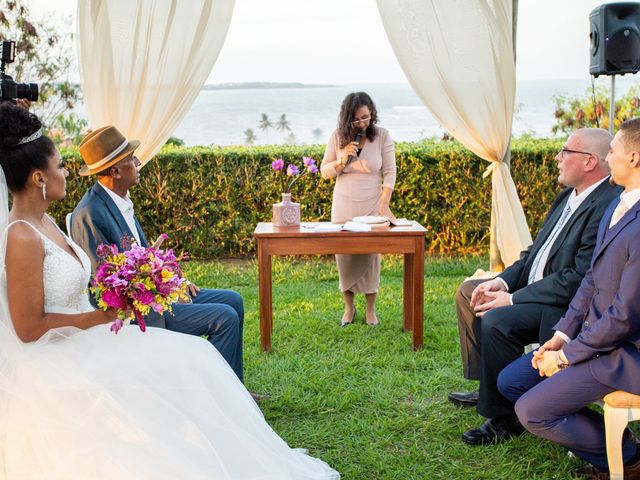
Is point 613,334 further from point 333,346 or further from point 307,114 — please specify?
point 307,114

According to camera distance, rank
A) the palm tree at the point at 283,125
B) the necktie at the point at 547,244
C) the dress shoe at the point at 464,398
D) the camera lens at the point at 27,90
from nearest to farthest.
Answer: the camera lens at the point at 27,90, the necktie at the point at 547,244, the dress shoe at the point at 464,398, the palm tree at the point at 283,125

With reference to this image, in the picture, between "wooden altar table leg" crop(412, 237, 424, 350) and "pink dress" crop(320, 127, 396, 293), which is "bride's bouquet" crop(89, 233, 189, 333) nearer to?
"wooden altar table leg" crop(412, 237, 424, 350)

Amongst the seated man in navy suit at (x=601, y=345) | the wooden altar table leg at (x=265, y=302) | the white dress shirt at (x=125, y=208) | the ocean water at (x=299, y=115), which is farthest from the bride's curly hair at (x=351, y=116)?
the ocean water at (x=299, y=115)

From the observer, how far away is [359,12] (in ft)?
82.0

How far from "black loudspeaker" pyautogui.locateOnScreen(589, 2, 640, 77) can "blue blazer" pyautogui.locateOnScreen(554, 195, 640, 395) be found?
A: 108 inches

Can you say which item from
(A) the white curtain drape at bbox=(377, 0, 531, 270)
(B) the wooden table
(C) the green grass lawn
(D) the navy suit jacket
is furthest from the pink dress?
(D) the navy suit jacket

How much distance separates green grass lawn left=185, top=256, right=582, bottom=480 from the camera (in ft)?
10.6

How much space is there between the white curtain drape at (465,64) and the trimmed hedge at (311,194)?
191 centimetres

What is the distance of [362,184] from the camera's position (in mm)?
5203

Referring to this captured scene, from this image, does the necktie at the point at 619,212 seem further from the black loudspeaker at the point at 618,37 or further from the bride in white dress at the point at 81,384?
the black loudspeaker at the point at 618,37

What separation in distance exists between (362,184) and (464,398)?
72.4 inches

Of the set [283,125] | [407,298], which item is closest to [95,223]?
[407,298]

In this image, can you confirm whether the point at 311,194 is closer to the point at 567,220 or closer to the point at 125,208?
the point at 125,208

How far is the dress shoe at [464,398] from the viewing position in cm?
384
